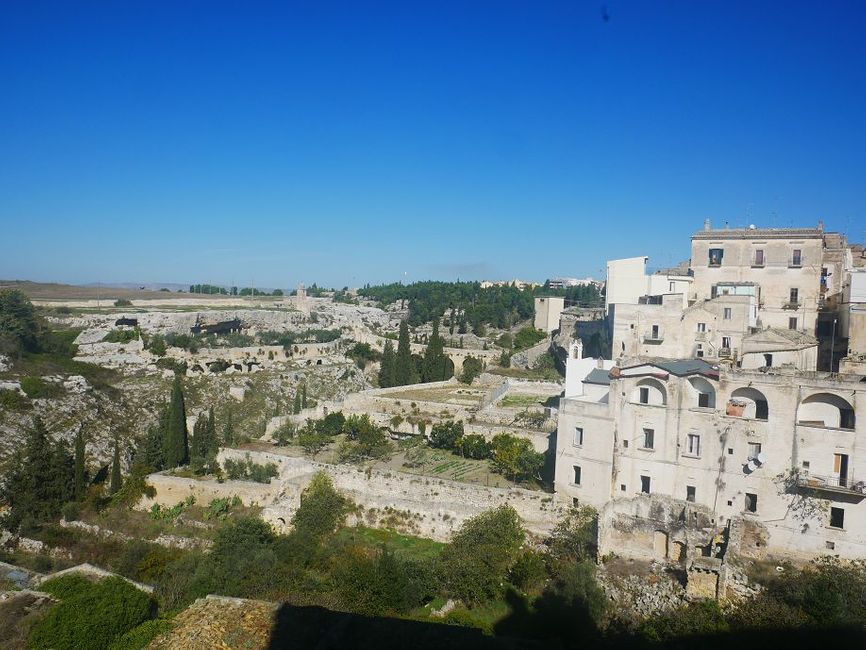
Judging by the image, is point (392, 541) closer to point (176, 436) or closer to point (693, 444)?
point (693, 444)

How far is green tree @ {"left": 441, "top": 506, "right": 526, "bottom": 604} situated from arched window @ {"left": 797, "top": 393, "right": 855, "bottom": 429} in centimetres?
1023

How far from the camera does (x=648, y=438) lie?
916 inches

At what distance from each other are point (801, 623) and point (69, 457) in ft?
101

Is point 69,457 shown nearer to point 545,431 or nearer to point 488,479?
point 488,479

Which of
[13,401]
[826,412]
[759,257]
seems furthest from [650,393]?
[13,401]

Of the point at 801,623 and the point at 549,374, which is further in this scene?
the point at 549,374

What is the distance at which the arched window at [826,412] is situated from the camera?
66.7 ft

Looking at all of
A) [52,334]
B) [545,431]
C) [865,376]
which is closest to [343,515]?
[545,431]

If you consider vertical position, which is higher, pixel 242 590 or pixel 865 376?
pixel 865 376

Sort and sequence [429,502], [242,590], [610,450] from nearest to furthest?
[242,590]
[610,450]
[429,502]

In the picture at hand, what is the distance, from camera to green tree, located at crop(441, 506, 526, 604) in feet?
67.0

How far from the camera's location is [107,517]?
29.2 meters

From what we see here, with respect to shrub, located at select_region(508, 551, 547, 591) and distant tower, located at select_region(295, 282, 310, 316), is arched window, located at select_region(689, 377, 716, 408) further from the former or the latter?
distant tower, located at select_region(295, 282, 310, 316)

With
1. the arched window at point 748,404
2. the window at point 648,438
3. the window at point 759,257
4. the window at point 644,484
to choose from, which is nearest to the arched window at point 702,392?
the arched window at point 748,404
